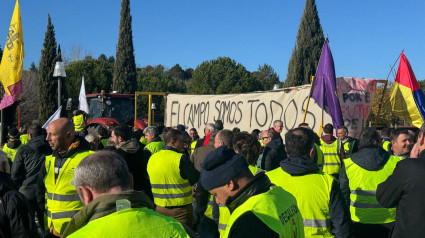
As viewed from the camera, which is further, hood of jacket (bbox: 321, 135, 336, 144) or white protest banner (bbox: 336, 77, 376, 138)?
white protest banner (bbox: 336, 77, 376, 138)

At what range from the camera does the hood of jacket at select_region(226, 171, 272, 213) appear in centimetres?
223

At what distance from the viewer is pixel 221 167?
234cm

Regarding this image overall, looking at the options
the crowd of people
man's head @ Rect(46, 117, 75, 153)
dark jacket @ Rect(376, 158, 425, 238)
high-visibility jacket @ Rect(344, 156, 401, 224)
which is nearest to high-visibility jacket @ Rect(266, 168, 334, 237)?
the crowd of people

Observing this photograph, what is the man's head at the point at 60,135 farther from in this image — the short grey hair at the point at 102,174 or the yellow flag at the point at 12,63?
the yellow flag at the point at 12,63

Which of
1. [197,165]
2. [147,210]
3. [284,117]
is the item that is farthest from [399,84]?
[147,210]

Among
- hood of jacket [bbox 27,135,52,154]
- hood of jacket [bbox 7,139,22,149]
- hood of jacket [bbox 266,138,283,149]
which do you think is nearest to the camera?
hood of jacket [bbox 27,135,52,154]

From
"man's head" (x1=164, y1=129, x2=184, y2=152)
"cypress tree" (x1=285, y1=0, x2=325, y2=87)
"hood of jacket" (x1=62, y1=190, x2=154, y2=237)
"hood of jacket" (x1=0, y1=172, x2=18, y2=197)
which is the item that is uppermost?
"cypress tree" (x1=285, y1=0, x2=325, y2=87)

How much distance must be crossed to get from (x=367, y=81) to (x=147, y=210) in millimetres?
9249

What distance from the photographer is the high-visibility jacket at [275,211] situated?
2.03 meters

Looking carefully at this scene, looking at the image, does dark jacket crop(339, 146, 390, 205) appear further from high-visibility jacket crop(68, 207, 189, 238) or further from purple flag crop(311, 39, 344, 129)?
purple flag crop(311, 39, 344, 129)

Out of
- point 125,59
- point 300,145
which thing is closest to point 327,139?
point 300,145

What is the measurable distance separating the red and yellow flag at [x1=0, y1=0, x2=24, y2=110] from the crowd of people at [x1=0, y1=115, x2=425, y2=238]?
2941 mm

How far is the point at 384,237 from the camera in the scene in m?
4.36

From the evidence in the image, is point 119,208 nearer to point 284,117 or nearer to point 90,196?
point 90,196
